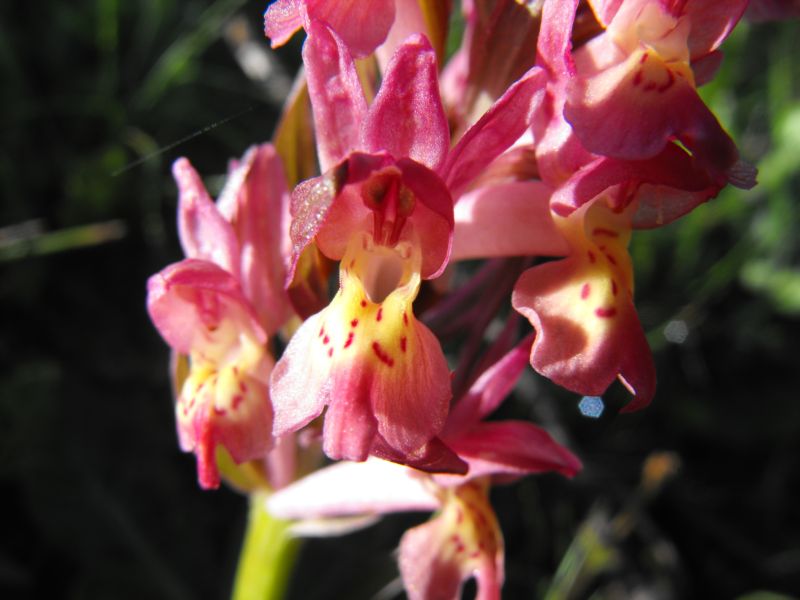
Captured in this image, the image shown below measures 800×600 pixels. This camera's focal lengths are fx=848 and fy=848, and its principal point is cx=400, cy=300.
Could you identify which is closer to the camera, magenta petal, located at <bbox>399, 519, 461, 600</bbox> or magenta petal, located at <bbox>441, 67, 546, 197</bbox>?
magenta petal, located at <bbox>441, 67, 546, 197</bbox>

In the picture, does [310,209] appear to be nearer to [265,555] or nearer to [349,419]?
[349,419]

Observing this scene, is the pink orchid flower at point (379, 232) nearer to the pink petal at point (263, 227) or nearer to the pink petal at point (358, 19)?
the pink petal at point (358, 19)

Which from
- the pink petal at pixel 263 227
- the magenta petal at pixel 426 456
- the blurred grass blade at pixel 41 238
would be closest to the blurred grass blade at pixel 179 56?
the blurred grass blade at pixel 41 238

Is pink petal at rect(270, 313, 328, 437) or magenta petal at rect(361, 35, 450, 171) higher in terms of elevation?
magenta petal at rect(361, 35, 450, 171)

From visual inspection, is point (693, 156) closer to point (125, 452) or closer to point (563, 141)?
point (563, 141)

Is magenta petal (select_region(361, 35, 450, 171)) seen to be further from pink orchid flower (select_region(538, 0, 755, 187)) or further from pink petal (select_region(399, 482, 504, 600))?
pink petal (select_region(399, 482, 504, 600))

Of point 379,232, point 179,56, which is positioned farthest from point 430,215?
point 179,56

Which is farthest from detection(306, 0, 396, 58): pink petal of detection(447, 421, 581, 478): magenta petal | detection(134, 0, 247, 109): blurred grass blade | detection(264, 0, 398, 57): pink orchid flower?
detection(134, 0, 247, 109): blurred grass blade
